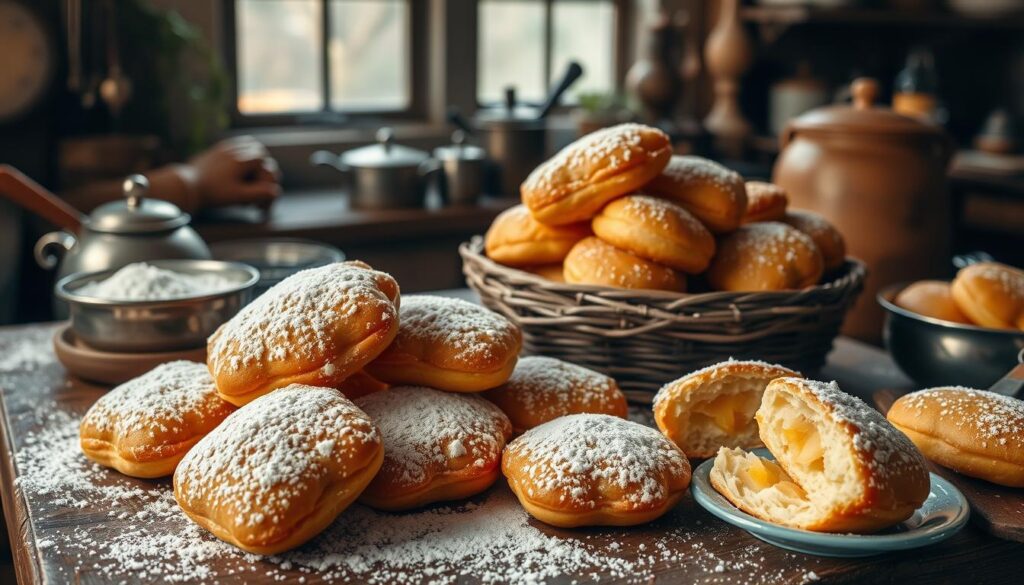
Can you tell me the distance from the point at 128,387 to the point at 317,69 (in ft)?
8.74

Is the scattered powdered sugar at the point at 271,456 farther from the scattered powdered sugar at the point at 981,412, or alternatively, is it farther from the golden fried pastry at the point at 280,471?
the scattered powdered sugar at the point at 981,412

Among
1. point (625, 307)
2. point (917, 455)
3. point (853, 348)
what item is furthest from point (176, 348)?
point (853, 348)

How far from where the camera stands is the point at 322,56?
3.57m

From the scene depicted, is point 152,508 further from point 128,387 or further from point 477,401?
point 477,401

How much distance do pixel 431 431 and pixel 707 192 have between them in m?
0.55

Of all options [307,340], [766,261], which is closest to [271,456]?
[307,340]

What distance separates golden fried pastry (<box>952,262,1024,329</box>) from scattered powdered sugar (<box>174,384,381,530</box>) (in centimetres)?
85

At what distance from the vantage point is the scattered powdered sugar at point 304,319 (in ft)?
3.21

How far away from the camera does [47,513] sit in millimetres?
970

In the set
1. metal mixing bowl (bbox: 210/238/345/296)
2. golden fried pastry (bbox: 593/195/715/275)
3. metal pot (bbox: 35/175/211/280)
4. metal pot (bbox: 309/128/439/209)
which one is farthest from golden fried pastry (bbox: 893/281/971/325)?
metal pot (bbox: 309/128/439/209)

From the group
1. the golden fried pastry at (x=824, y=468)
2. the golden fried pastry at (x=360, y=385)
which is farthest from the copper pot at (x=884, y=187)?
the golden fried pastry at (x=360, y=385)

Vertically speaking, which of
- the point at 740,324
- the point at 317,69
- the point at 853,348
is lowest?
the point at 853,348

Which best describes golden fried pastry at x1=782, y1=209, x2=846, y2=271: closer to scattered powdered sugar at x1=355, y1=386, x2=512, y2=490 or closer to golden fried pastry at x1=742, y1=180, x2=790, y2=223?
golden fried pastry at x1=742, y1=180, x2=790, y2=223

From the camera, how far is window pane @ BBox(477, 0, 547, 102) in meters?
3.86
